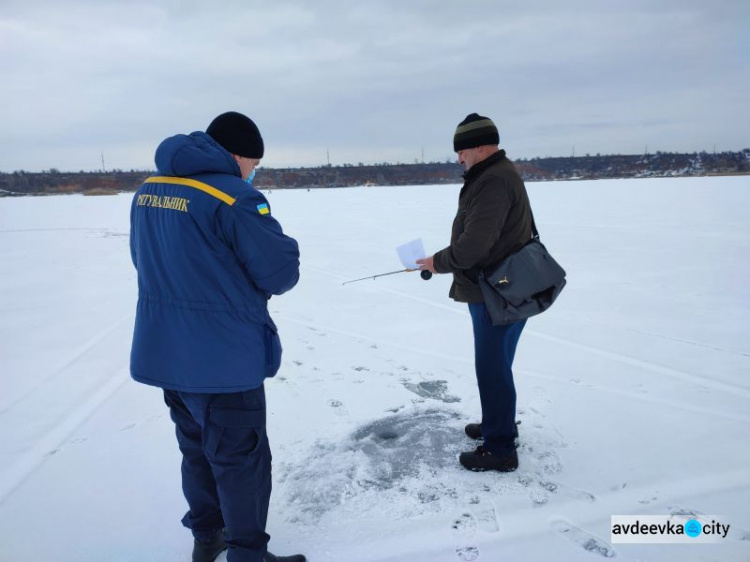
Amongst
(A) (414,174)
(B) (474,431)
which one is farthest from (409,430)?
(A) (414,174)

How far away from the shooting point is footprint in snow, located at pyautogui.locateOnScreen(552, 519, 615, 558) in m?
2.00

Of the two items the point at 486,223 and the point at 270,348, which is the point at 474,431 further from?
the point at 270,348

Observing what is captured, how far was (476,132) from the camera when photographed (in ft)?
7.77

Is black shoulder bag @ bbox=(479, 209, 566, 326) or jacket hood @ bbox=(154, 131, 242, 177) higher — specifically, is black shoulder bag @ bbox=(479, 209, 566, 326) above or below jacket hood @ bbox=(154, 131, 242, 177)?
below

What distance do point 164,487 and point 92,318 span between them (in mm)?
3650

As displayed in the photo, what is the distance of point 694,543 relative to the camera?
2057 millimetres

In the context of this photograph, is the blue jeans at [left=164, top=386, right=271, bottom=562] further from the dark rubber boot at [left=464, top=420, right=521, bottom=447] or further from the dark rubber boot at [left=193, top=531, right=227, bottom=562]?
the dark rubber boot at [left=464, top=420, right=521, bottom=447]

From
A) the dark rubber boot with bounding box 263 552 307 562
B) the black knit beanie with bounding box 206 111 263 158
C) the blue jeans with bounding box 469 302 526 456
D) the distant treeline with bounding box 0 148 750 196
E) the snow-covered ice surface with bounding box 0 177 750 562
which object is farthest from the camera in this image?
the distant treeline with bounding box 0 148 750 196

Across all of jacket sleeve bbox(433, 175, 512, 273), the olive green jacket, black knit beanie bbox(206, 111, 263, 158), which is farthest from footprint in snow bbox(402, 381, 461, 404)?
black knit beanie bbox(206, 111, 263, 158)

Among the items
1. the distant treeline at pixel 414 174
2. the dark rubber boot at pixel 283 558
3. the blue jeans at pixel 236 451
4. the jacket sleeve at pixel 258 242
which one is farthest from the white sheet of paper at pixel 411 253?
the distant treeline at pixel 414 174

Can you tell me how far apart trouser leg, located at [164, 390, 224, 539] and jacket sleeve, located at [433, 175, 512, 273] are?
4.53 feet

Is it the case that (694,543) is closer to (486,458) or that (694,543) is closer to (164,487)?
(486,458)

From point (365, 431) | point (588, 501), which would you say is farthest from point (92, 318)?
point (588, 501)

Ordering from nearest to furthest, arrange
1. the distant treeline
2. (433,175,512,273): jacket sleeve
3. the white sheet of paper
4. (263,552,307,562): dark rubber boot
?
(263,552,307,562): dark rubber boot, (433,175,512,273): jacket sleeve, the white sheet of paper, the distant treeline
